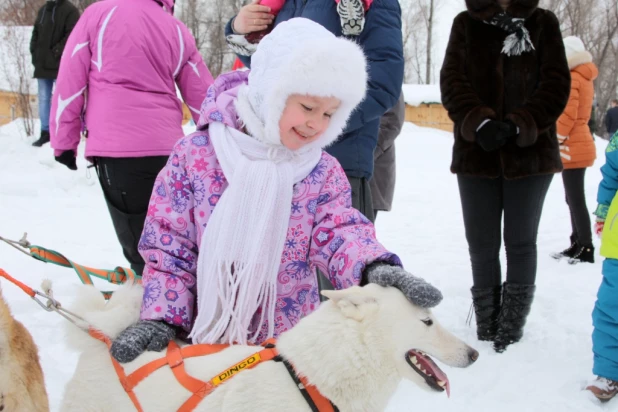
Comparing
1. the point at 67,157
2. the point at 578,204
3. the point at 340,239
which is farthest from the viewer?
the point at 578,204

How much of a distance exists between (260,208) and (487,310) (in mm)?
2301

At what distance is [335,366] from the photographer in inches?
57.4

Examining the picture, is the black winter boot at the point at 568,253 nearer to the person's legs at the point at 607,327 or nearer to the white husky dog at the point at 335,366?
the person's legs at the point at 607,327

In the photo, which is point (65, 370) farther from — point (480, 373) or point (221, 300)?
point (480, 373)

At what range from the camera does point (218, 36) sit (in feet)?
83.8

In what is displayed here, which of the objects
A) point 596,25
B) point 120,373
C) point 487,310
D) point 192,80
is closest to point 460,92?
point 487,310

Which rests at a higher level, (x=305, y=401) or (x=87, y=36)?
(x=87, y=36)

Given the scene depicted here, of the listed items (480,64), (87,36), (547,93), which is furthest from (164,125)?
(547,93)

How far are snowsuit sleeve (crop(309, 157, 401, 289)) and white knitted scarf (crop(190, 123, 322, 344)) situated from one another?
0.49ft

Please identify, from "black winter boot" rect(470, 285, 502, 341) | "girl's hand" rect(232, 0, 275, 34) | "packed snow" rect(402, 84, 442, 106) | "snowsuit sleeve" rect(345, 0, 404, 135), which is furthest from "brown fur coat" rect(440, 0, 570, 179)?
"packed snow" rect(402, 84, 442, 106)

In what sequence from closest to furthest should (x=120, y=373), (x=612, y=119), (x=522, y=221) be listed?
1. (x=120, y=373)
2. (x=522, y=221)
3. (x=612, y=119)

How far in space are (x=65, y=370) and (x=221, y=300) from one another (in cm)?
173

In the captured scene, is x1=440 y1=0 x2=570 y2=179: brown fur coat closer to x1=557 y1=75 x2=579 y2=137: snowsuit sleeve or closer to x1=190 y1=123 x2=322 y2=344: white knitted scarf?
x1=190 y1=123 x2=322 y2=344: white knitted scarf

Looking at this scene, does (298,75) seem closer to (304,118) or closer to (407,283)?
(304,118)
